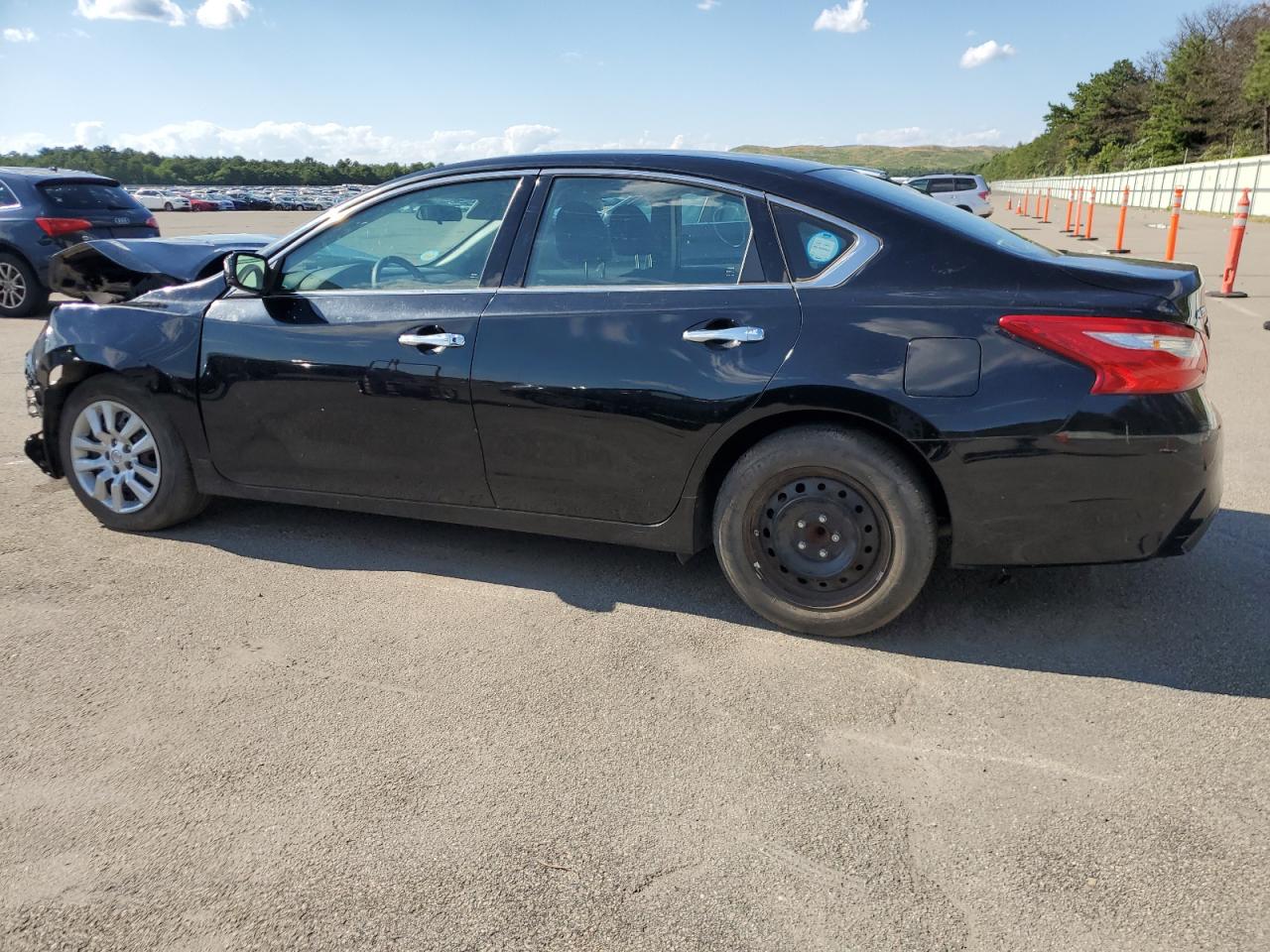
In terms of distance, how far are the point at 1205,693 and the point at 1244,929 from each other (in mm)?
1136

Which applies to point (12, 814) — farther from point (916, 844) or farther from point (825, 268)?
point (825, 268)

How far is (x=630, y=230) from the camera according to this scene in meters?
3.67

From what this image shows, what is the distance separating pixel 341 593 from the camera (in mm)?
3994

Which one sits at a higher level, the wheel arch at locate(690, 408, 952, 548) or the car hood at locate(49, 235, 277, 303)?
the car hood at locate(49, 235, 277, 303)

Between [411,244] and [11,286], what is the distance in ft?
32.7

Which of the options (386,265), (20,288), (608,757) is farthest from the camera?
(20,288)

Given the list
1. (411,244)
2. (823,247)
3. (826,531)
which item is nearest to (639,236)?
(823,247)

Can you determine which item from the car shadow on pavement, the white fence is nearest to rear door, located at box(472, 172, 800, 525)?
the car shadow on pavement

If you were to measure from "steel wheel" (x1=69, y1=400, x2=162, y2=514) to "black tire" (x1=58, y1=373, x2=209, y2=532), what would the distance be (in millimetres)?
19

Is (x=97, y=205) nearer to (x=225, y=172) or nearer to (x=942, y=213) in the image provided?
(x=942, y=213)

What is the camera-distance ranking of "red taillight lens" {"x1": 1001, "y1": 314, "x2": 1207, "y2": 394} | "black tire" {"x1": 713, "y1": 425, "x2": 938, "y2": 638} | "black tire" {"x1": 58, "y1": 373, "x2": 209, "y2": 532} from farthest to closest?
"black tire" {"x1": 58, "y1": 373, "x2": 209, "y2": 532}, "black tire" {"x1": 713, "y1": 425, "x2": 938, "y2": 638}, "red taillight lens" {"x1": 1001, "y1": 314, "x2": 1207, "y2": 394}

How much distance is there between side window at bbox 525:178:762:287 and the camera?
3521mm

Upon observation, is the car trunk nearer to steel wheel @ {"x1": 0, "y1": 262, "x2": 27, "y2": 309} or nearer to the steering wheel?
the steering wheel

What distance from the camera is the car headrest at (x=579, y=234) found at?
3.71 m
